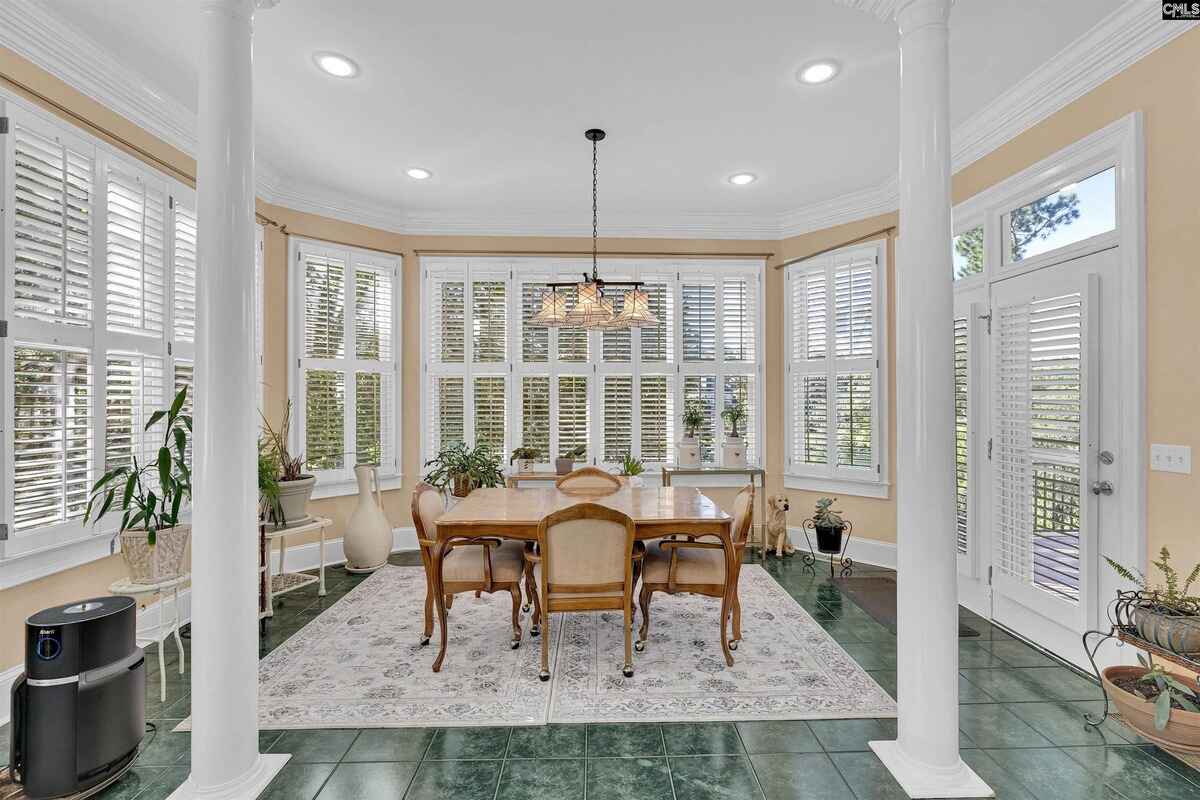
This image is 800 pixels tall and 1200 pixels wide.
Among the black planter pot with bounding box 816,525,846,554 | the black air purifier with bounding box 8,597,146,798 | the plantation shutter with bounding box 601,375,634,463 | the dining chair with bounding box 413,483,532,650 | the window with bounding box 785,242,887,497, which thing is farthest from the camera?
the plantation shutter with bounding box 601,375,634,463

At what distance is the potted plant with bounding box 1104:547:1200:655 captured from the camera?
195cm

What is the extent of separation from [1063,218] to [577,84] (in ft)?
8.85

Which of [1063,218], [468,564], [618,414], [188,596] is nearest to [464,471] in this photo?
[618,414]

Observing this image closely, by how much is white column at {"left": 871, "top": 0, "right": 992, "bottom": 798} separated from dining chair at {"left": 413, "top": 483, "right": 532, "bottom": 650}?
6.14 ft

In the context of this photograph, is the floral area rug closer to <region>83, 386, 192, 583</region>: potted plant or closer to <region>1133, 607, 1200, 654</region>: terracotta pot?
<region>83, 386, 192, 583</region>: potted plant

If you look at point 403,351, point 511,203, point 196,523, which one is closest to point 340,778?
point 196,523

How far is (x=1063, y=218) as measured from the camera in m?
2.88

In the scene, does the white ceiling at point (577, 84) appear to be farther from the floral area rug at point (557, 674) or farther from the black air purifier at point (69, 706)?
the floral area rug at point (557, 674)

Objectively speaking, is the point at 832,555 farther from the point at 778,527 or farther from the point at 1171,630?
the point at 1171,630

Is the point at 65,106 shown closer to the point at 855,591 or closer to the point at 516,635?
the point at 516,635

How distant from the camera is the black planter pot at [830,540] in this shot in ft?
14.0

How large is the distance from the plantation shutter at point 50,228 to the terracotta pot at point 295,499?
140 cm

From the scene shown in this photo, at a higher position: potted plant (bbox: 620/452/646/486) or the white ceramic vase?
potted plant (bbox: 620/452/646/486)

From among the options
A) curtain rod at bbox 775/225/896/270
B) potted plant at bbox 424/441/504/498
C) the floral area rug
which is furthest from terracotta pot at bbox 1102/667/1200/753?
potted plant at bbox 424/441/504/498
